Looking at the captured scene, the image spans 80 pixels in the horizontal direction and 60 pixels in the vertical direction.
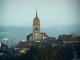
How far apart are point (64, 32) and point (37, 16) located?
149 centimetres

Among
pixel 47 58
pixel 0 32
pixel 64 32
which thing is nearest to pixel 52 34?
pixel 64 32

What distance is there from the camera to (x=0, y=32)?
12.9 m

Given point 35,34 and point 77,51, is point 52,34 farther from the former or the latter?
point 77,51

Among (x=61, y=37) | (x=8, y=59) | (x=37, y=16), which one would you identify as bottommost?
(x=8, y=59)

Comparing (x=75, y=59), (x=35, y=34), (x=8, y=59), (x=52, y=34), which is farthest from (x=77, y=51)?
(x=52, y=34)

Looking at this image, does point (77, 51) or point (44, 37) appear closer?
point (77, 51)

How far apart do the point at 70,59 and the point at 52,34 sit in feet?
26.6

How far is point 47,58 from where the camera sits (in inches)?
176

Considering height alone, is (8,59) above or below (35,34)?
below

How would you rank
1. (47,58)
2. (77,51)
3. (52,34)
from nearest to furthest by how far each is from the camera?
(47,58) < (77,51) < (52,34)

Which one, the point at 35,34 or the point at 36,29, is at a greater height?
the point at 36,29

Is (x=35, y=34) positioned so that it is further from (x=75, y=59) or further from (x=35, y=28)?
(x=75, y=59)

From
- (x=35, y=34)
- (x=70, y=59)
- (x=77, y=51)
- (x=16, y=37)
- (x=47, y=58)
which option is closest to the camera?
(x=47, y=58)

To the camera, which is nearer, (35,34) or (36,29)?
(35,34)
